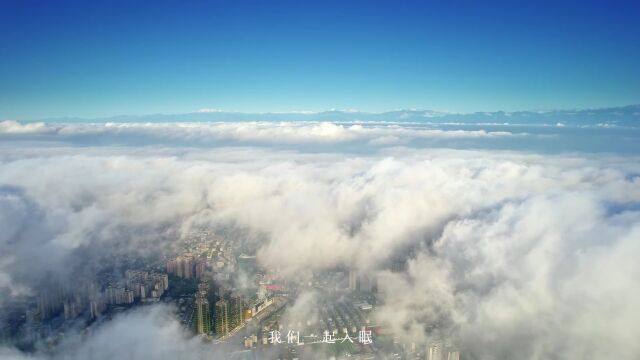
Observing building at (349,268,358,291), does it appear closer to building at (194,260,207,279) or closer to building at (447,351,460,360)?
building at (447,351,460,360)

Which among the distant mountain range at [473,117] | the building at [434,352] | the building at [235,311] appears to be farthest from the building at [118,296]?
the distant mountain range at [473,117]

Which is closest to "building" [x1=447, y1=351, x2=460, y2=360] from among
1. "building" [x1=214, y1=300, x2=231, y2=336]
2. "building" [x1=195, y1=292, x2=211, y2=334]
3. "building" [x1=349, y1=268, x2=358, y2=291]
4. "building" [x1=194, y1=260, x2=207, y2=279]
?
"building" [x1=349, y1=268, x2=358, y2=291]

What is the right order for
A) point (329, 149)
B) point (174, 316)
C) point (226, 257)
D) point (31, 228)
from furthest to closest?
point (329, 149) → point (226, 257) → point (31, 228) → point (174, 316)

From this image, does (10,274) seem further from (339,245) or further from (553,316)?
(553,316)

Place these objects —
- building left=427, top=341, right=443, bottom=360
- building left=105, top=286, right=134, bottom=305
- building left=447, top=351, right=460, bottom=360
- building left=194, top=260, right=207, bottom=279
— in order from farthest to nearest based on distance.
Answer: building left=194, top=260, right=207, bottom=279 < building left=105, top=286, right=134, bottom=305 < building left=427, top=341, right=443, bottom=360 < building left=447, top=351, right=460, bottom=360

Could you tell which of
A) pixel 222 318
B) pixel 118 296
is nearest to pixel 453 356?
pixel 222 318

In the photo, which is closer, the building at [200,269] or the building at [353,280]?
the building at [353,280]

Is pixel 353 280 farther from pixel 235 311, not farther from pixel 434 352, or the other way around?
pixel 434 352

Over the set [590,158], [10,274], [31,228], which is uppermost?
[590,158]

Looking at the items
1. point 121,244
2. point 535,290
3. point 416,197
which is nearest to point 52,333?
point 121,244

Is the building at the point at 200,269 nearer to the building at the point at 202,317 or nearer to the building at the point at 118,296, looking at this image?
the building at the point at 202,317

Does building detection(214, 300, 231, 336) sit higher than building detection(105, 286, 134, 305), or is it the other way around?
building detection(105, 286, 134, 305)
